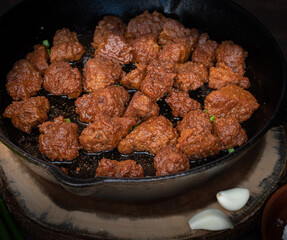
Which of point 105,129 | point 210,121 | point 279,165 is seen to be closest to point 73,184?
point 105,129

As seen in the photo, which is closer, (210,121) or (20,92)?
(210,121)

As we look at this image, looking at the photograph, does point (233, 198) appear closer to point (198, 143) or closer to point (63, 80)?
point (198, 143)

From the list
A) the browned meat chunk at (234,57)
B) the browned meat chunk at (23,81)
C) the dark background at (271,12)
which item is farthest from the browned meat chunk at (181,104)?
the dark background at (271,12)

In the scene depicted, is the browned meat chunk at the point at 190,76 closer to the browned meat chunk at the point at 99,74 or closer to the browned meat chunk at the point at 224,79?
the browned meat chunk at the point at 224,79

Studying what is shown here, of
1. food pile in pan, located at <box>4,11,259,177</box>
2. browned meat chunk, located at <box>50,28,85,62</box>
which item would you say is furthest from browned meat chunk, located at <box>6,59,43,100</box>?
browned meat chunk, located at <box>50,28,85,62</box>

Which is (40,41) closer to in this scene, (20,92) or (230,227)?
(20,92)
